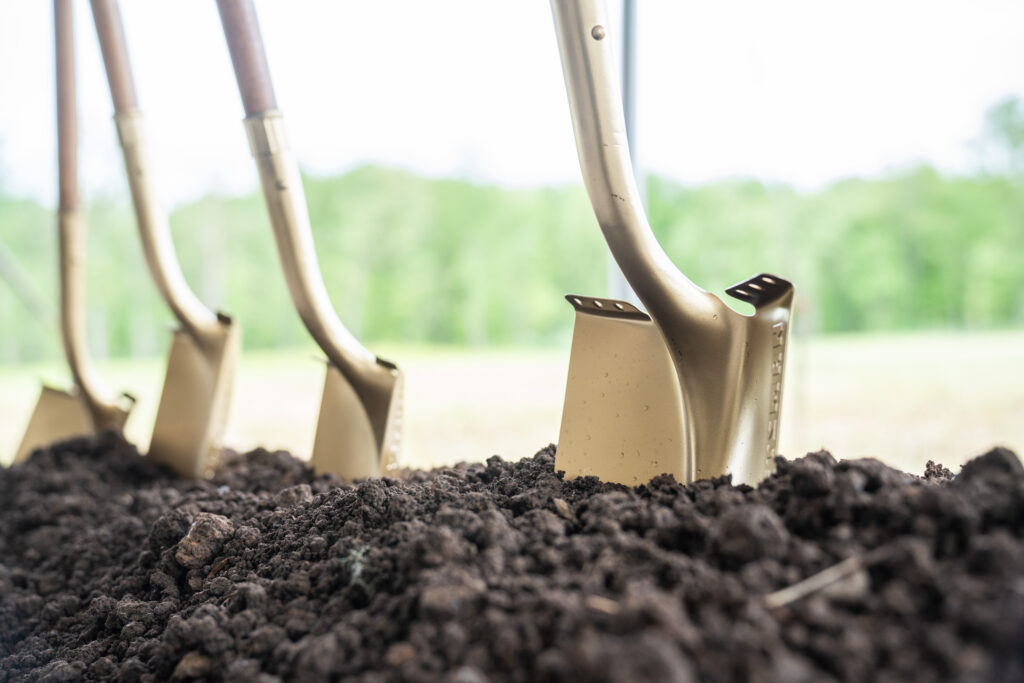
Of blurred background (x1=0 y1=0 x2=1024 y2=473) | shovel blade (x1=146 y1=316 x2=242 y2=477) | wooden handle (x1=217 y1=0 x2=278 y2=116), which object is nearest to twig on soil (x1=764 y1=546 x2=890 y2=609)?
blurred background (x1=0 y1=0 x2=1024 y2=473)

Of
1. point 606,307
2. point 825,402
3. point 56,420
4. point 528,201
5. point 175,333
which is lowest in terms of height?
point 825,402

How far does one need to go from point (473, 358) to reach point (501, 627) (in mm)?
2647

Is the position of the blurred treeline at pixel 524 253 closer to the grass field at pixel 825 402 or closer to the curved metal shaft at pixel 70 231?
the grass field at pixel 825 402

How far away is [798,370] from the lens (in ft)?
7.47

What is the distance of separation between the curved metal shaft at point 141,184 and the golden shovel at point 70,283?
355 millimetres

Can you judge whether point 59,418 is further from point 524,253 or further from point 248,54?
point 524,253

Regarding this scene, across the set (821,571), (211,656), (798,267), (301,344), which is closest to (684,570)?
(821,571)

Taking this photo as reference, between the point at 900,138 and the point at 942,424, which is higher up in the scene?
the point at 900,138

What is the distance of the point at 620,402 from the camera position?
83 centimetres

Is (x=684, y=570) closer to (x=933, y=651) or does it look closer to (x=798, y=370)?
(x=933, y=651)

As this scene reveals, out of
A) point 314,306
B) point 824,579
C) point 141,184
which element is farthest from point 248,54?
point 824,579

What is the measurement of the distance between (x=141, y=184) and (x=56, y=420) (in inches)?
27.9

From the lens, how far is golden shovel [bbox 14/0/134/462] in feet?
5.92

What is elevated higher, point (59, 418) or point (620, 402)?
point (620, 402)
